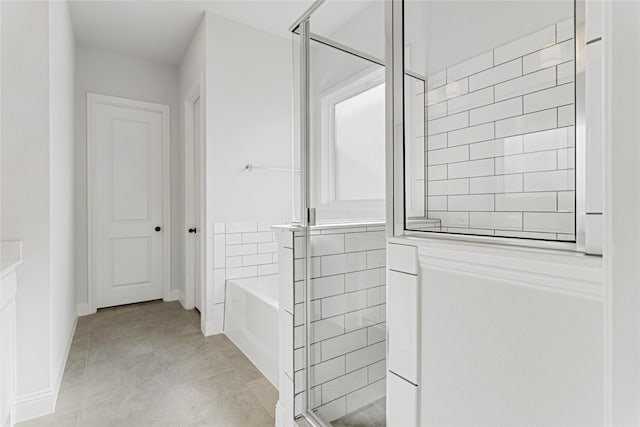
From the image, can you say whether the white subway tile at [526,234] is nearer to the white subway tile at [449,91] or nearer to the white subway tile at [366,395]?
the white subway tile at [449,91]

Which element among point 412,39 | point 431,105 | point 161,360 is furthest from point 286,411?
point 412,39

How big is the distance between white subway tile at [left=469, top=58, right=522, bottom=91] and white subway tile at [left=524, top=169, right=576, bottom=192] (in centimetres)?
42

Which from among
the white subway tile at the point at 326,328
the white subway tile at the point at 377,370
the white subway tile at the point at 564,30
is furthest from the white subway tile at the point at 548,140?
the white subway tile at the point at 326,328

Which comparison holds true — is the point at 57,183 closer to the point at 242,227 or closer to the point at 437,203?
the point at 242,227

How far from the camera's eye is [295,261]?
1.46 meters

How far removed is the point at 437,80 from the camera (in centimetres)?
117

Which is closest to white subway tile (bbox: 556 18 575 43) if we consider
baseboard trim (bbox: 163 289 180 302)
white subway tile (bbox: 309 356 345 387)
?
white subway tile (bbox: 309 356 345 387)

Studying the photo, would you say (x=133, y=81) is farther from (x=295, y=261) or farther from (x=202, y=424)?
(x=202, y=424)

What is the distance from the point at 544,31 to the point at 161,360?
104 inches

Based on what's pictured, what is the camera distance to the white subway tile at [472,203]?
94cm

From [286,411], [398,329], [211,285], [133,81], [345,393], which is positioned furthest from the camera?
[133,81]

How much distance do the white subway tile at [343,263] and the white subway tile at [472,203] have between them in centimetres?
44

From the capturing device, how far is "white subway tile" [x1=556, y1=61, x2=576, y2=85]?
Result: 73 cm

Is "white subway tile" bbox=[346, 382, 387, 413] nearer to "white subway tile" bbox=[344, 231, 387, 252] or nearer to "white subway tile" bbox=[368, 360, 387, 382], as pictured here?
"white subway tile" bbox=[368, 360, 387, 382]
